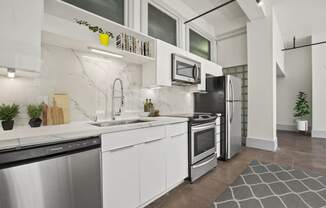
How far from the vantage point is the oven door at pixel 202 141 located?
233cm

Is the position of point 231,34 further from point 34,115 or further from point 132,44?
point 34,115

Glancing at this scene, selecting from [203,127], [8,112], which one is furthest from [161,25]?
[8,112]

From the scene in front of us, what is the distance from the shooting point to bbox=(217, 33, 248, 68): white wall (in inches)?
173

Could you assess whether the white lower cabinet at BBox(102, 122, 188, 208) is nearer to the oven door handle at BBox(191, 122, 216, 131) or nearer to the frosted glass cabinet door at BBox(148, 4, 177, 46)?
the oven door handle at BBox(191, 122, 216, 131)

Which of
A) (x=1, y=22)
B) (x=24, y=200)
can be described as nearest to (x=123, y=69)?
(x=1, y=22)

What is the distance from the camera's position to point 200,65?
3281mm

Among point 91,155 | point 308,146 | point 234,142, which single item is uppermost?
point 91,155

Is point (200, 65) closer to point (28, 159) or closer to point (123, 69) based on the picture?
point (123, 69)

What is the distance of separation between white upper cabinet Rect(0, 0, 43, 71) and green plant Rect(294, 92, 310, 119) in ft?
24.7

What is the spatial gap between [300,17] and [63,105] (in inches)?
227

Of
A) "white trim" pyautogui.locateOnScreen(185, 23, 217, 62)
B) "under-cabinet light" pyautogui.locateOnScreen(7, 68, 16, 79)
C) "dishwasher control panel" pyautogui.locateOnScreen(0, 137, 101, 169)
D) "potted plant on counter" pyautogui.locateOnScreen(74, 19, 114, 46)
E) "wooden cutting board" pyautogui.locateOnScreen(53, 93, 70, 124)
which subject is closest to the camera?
"dishwasher control panel" pyautogui.locateOnScreen(0, 137, 101, 169)

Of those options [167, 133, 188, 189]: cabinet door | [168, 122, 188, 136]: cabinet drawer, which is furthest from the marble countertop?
[167, 133, 188, 189]: cabinet door

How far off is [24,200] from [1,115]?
800mm

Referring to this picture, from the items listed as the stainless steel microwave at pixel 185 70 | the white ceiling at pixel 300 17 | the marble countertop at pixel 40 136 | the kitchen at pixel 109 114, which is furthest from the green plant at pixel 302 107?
the marble countertop at pixel 40 136
